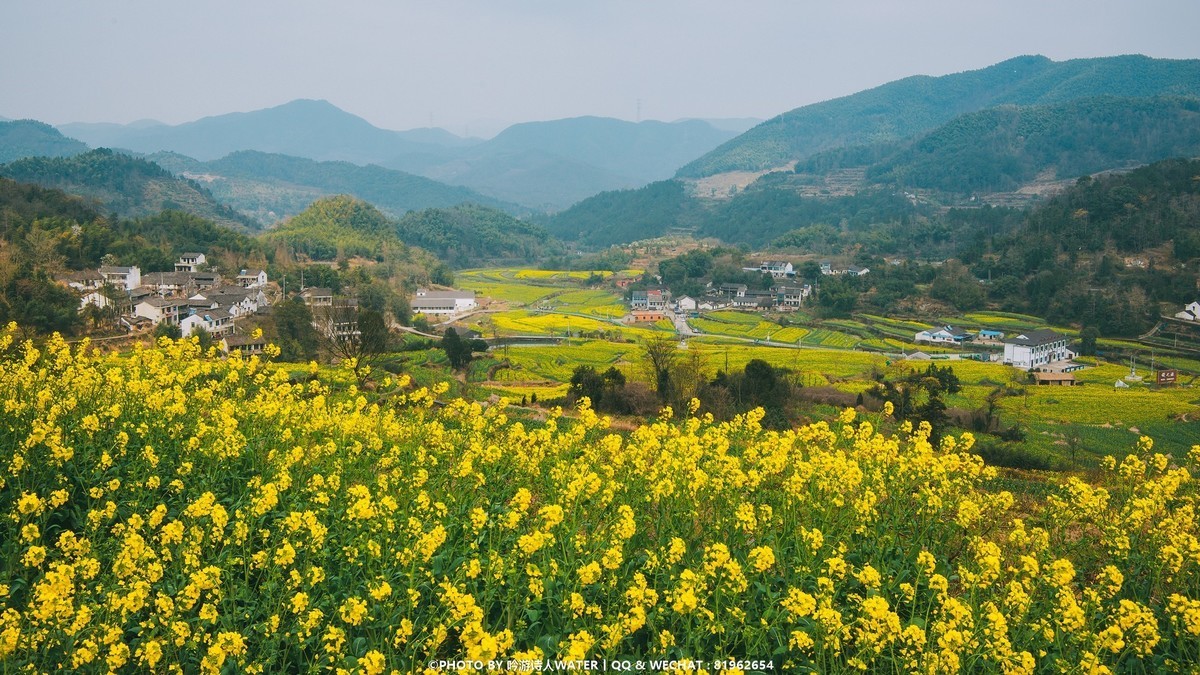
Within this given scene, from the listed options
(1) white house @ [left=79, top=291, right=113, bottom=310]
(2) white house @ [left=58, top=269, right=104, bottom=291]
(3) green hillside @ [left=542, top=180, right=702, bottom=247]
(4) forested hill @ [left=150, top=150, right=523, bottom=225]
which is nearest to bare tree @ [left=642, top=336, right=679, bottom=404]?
(1) white house @ [left=79, top=291, right=113, bottom=310]

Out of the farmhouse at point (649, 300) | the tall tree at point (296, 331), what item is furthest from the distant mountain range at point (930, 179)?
the tall tree at point (296, 331)

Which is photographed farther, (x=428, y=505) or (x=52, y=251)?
(x=52, y=251)

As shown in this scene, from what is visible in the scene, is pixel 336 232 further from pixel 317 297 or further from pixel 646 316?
pixel 317 297

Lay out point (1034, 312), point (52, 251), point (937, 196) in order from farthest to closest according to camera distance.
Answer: point (937, 196)
point (1034, 312)
point (52, 251)

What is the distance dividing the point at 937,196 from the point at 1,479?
119 m

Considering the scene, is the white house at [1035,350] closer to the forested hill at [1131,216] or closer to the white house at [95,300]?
the forested hill at [1131,216]

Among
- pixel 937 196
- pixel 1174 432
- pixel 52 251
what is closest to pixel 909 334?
pixel 1174 432

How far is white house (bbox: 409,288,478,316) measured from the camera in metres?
55.2

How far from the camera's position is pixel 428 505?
5402 millimetres

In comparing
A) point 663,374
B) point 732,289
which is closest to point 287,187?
point 732,289

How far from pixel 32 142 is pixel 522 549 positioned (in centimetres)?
19487

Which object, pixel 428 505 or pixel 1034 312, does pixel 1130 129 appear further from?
pixel 428 505

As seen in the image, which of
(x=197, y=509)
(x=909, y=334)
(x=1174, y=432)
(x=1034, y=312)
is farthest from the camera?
(x=1034, y=312)

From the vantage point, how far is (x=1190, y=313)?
44.0 m
